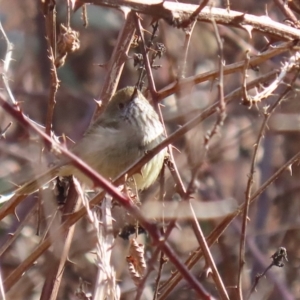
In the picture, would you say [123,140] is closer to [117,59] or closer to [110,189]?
[117,59]

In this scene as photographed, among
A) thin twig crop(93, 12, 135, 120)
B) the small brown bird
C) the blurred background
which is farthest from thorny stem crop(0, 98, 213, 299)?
the blurred background

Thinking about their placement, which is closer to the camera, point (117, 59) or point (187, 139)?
point (117, 59)

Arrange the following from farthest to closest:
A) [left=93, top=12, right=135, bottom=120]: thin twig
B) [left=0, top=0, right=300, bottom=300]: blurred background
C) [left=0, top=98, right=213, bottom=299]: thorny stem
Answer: [left=0, top=0, right=300, bottom=300]: blurred background → [left=93, top=12, right=135, bottom=120]: thin twig → [left=0, top=98, right=213, bottom=299]: thorny stem

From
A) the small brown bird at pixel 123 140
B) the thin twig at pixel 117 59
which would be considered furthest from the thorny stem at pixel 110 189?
the small brown bird at pixel 123 140

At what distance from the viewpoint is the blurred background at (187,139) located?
191 inches

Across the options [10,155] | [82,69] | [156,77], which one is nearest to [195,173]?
[10,155]

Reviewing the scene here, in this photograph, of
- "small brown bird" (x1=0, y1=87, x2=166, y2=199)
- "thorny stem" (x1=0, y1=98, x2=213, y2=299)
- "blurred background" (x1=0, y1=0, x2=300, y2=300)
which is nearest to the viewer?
"thorny stem" (x1=0, y1=98, x2=213, y2=299)

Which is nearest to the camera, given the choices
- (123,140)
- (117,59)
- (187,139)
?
(117,59)

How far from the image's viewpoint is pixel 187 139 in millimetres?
4453

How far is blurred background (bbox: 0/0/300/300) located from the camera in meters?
4.86

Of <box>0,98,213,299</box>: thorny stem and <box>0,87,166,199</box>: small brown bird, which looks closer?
<box>0,98,213,299</box>: thorny stem

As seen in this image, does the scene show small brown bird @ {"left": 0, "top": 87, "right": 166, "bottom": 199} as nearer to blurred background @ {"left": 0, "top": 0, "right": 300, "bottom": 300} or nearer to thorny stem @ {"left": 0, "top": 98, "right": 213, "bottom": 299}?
blurred background @ {"left": 0, "top": 0, "right": 300, "bottom": 300}

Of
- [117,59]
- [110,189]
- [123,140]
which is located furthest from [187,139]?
[110,189]

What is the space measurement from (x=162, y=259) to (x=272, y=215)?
3.44 meters
